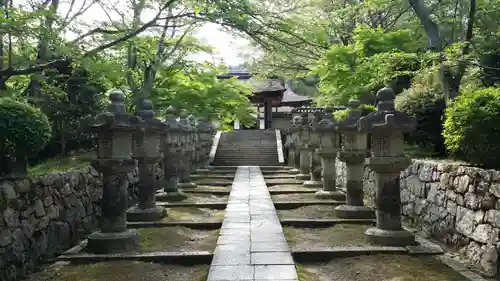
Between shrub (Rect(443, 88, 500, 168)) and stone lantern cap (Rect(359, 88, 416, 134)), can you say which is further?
stone lantern cap (Rect(359, 88, 416, 134))

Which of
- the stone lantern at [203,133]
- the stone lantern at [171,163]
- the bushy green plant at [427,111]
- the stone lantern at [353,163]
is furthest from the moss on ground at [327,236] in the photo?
the stone lantern at [203,133]

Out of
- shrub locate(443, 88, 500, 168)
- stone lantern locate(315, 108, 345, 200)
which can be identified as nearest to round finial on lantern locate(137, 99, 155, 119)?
stone lantern locate(315, 108, 345, 200)

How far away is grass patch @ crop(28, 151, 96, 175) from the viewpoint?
10.2 meters

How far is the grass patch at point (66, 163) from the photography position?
10166mm

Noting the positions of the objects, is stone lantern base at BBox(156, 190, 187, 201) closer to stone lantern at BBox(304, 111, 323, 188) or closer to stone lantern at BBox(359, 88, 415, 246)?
stone lantern at BBox(304, 111, 323, 188)

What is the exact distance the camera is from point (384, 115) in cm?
755

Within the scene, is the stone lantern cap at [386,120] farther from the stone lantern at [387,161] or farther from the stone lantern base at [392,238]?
the stone lantern base at [392,238]

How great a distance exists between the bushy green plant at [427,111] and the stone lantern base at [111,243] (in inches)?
278

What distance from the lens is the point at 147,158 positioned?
9.62 meters

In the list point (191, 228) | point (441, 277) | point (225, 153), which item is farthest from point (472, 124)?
point (225, 153)

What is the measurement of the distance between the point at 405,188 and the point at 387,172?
2.60 metres

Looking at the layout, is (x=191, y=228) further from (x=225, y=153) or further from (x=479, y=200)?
(x=225, y=153)

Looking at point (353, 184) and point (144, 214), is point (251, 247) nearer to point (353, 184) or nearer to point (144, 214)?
point (144, 214)

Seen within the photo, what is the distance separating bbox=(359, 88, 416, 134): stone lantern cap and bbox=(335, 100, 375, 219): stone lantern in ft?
6.97
